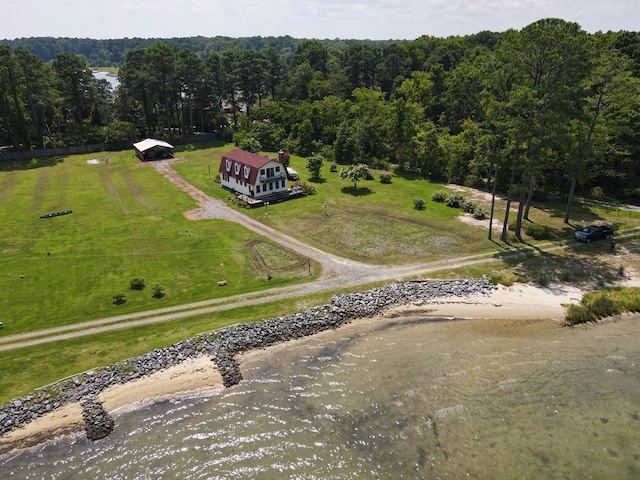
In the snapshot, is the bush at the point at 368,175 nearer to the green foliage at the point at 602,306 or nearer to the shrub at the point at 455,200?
the shrub at the point at 455,200

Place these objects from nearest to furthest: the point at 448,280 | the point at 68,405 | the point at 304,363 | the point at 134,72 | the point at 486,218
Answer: the point at 68,405 < the point at 304,363 < the point at 448,280 < the point at 486,218 < the point at 134,72

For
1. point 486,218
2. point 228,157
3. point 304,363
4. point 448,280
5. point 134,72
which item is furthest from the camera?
point 134,72

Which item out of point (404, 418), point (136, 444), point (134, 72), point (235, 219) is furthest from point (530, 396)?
point (134, 72)

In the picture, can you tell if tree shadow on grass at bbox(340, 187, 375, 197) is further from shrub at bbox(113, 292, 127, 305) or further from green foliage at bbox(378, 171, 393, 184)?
shrub at bbox(113, 292, 127, 305)

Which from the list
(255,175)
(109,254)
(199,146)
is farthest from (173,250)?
(199,146)

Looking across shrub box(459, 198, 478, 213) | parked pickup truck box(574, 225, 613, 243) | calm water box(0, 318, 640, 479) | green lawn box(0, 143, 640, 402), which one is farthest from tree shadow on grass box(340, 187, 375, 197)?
calm water box(0, 318, 640, 479)

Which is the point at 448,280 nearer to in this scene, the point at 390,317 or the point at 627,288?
the point at 390,317

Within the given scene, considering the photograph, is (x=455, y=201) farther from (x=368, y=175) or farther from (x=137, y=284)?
(x=137, y=284)
